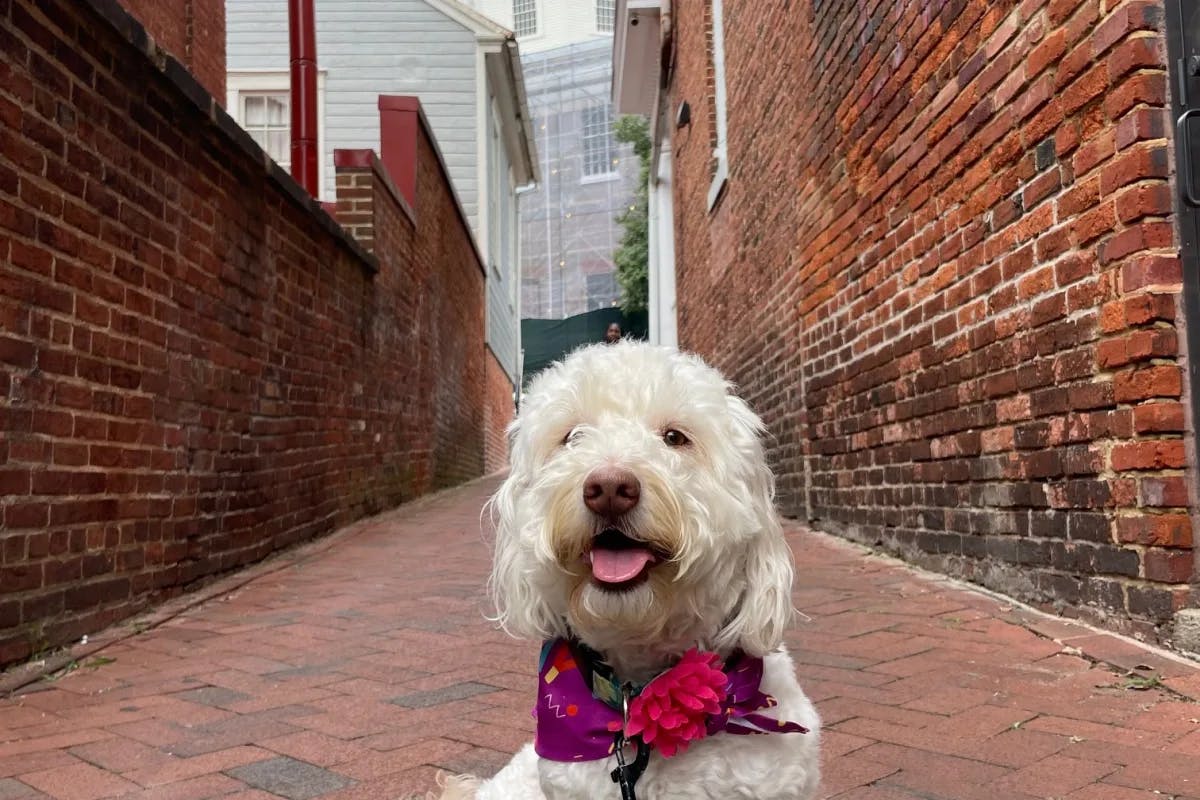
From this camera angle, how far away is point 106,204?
3.84m

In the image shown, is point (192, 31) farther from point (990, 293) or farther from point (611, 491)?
point (611, 491)

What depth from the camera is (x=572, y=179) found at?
128ft

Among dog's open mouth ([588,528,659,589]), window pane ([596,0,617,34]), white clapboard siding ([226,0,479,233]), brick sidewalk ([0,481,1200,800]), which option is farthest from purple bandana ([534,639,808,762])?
window pane ([596,0,617,34])

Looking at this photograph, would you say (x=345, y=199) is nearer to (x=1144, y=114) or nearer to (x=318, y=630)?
(x=318, y=630)

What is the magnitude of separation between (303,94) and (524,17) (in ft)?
119

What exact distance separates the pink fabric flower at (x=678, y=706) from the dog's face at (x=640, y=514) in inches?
3.8

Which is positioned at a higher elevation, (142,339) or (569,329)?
(569,329)

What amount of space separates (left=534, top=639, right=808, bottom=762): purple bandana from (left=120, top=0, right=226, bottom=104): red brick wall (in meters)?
8.14

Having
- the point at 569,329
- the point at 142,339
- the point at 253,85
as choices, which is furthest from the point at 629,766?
the point at 569,329

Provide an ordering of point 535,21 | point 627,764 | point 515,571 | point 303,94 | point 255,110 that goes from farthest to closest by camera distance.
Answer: point 535,21 < point 255,110 < point 303,94 < point 515,571 < point 627,764

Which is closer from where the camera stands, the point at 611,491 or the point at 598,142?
the point at 611,491

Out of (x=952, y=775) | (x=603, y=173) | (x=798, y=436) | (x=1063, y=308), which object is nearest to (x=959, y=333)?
(x=1063, y=308)

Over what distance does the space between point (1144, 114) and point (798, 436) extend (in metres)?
4.12

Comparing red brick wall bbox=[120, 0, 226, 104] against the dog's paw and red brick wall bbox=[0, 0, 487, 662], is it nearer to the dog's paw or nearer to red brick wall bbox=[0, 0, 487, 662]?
red brick wall bbox=[0, 0, 487, 662]
